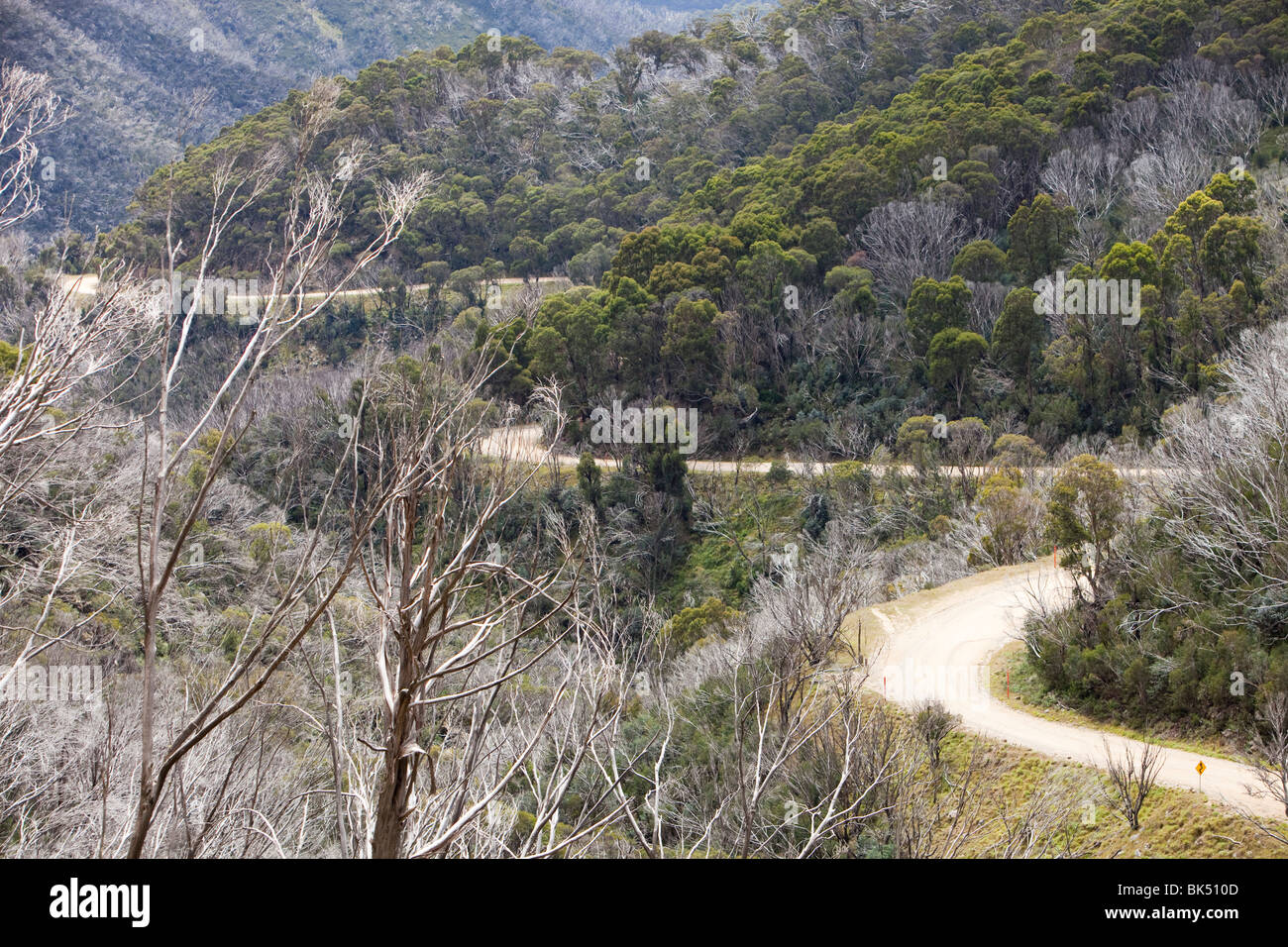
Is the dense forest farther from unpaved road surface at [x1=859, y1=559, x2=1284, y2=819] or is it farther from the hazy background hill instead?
the hazy background hill

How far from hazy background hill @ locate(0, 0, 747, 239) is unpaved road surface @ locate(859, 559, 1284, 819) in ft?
186

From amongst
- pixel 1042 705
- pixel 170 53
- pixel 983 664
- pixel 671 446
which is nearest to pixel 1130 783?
pixel 1042 705

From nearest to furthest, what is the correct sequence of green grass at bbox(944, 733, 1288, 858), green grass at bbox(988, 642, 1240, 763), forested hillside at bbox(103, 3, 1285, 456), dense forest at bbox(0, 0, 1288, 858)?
dense forest at bbox(0, 0, 1288, 858), green grass at bbox(944, 733, 1288, 858), green grass at bbox(988, 642, 1240, 763), forested hillside at bbox(103, 3, 1285, 456)

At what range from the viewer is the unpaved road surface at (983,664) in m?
10.1

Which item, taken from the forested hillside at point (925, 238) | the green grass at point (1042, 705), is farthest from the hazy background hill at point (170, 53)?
the green grass at point (1042, 705)

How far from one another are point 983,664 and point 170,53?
84019mm

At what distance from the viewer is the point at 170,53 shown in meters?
75.1

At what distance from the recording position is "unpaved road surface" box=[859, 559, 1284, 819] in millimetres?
10062

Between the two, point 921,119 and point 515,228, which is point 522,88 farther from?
point 921,119

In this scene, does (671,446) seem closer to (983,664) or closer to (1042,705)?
(983,664)

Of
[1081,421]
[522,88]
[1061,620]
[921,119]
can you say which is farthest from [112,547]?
[522,88]

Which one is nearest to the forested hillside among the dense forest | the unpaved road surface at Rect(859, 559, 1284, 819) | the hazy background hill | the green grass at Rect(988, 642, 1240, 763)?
the dense forest

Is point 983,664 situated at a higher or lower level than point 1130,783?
higher
